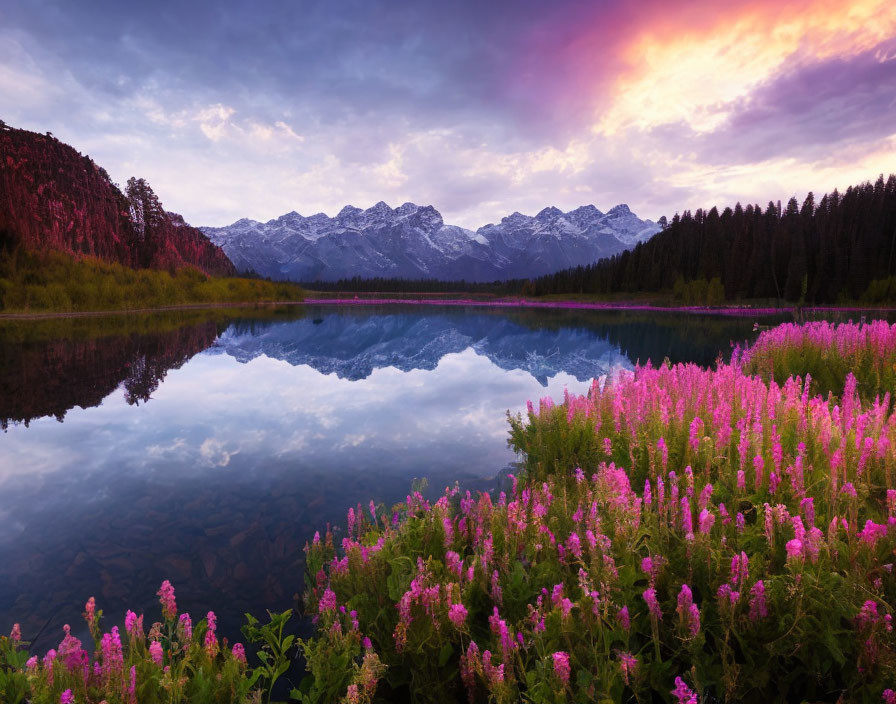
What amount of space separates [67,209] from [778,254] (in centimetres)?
12489

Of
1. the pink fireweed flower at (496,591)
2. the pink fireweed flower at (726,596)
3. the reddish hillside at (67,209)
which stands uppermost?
the reddish hillside at (67,209)

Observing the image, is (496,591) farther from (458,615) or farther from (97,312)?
(97,312)

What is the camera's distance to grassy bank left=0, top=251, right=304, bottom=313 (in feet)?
138

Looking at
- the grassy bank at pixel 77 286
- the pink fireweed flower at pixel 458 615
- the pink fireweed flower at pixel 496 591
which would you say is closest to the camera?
the pink fireweed flower at pixel 458 615

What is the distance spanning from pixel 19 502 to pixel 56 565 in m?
2.62

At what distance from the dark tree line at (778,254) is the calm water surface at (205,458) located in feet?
224

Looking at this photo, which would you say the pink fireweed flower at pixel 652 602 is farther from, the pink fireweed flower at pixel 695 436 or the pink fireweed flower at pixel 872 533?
the pink fireweed flower at pixel 695 436

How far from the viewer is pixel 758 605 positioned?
302cm

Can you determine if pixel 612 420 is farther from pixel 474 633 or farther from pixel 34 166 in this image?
pixel 34 166

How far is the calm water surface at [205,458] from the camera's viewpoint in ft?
17.8

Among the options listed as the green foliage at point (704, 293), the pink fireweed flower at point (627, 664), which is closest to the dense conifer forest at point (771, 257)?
the green foliage at point (704, 293)

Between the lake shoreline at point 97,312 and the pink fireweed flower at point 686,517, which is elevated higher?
the lake shoreline at point 97,312

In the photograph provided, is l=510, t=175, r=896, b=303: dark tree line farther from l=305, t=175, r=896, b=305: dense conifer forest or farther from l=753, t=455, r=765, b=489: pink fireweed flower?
l=753, t=455, r=765, b=489: pink fireweed flower

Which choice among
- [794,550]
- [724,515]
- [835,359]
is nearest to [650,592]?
[794,550]
